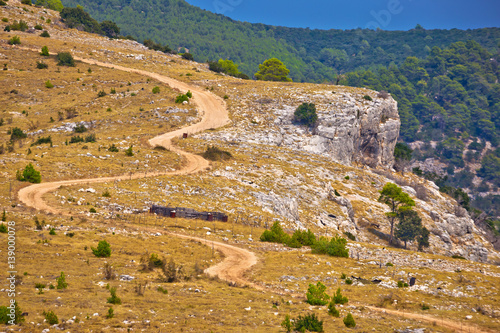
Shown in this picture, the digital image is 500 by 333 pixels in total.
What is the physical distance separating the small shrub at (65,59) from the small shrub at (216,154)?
47.0m

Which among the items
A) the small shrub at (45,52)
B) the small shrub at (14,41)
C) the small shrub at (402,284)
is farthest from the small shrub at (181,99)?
the small shrub at (402,284)

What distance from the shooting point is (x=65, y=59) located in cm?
8762

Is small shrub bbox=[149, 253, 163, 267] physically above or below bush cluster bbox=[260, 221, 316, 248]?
below

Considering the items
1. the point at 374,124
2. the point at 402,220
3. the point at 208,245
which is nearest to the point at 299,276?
the point at 208,245

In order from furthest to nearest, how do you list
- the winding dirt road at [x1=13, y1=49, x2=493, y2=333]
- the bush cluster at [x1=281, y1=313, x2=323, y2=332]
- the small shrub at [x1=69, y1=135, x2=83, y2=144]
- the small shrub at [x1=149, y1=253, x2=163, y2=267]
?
the small shrub at [x1=69, y1=135, x2=83, y2=144] → the small shrub at [x1=149, y1=253, x2=163, y2=267] → the winding dirt road at [x1=13, y1=49, x2=493, y2=333] → the bush cluster at [x1=281, y1=313, x2=323, y2=332]

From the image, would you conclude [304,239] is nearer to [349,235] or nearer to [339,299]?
[349,235]

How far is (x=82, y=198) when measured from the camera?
3934cm

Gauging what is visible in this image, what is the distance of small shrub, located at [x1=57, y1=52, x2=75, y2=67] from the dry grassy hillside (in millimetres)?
1433

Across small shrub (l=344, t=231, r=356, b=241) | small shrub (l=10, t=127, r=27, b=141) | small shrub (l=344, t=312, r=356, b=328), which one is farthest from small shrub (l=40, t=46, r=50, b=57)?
small shrub (l=344, t=312, r=356, b=328)

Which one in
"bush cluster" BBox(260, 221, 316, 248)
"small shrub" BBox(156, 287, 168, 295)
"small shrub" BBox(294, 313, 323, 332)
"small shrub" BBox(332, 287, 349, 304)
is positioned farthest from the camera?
"bush cluster" BBox(260, 221, 316, 248)

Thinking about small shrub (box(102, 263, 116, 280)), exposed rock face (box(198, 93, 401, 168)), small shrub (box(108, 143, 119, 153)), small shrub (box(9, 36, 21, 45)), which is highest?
small shrub (box(9, 36, 21, 45))

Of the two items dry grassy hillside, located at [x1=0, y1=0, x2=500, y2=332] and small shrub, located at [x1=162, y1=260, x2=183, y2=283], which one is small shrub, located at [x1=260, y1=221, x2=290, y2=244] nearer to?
dry grassy hillside, located at [x1=0, y1=0, x2=500, y2=332]

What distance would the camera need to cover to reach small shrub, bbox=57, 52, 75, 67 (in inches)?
3440

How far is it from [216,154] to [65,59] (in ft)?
163
